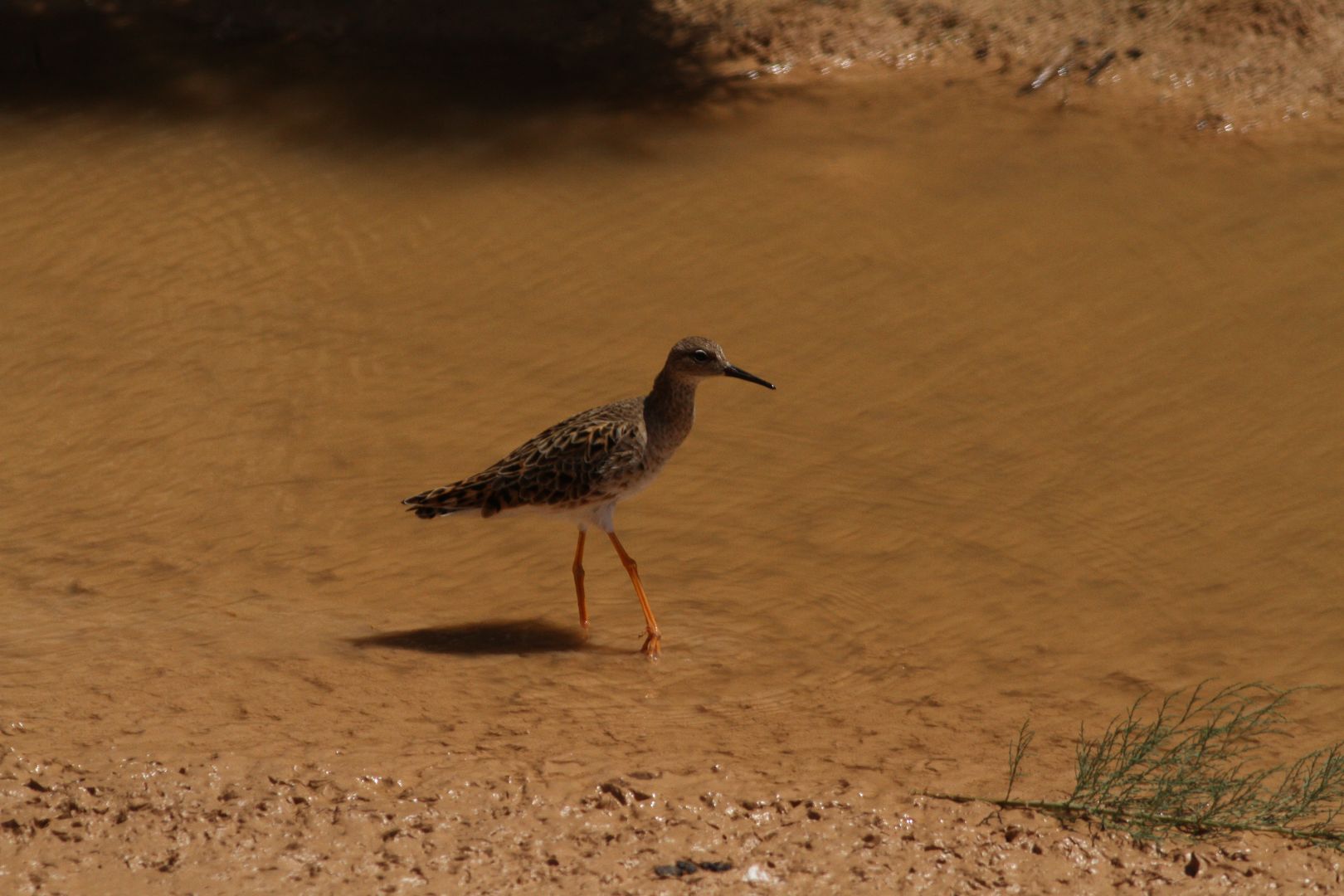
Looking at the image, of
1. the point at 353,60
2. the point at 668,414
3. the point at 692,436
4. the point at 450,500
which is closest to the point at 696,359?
the point at 668,414

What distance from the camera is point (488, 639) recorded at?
25.7 feet

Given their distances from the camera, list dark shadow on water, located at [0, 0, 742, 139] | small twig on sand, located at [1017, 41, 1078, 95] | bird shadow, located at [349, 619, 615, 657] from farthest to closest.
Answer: dark shadow on water, located at [0, 0, 742, 139] → small twig on sand, located at [1017, 41, 1078, 95] → bird shadow, located at [349, 619, 615, 657]

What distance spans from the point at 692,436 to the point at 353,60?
6.96 metres

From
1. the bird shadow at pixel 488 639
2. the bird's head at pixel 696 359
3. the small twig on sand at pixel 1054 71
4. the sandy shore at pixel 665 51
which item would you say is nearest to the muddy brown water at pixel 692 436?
the bird shadow at pixel 488 639

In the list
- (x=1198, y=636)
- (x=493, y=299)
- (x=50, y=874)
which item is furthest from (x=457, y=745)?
(x=493, y=299)

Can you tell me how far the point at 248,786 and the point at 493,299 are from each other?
600cm

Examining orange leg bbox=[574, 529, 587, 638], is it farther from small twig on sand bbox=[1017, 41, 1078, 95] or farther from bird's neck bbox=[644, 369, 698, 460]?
small twig on sand bbox=[1017, 41, 1078, 95]

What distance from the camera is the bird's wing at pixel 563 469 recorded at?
25.6 ft

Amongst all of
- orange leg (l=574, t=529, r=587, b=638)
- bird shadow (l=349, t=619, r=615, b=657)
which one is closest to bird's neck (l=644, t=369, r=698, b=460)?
orange leg (l=574, t=529, r=587, b=638)

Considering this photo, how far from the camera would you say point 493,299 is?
11.4 meters

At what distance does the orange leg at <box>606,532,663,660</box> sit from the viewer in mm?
7766

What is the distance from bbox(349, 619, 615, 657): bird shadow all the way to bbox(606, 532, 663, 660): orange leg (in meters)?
0.30

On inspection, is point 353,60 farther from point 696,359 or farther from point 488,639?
point 488,639

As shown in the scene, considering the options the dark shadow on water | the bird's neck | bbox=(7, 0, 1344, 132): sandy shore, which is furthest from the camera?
the dark shadow on water
